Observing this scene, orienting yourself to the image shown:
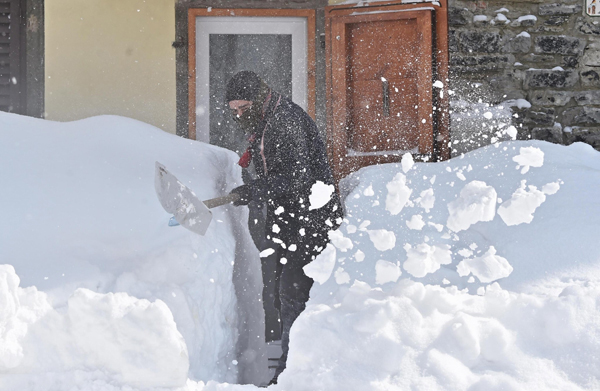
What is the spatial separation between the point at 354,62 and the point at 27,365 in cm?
383

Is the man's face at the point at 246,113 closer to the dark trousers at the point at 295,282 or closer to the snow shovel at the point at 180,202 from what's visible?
the snow shovel at the point at 180,202

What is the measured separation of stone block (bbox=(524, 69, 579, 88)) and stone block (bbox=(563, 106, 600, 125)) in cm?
24

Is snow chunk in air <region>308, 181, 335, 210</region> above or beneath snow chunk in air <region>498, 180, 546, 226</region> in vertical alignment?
above

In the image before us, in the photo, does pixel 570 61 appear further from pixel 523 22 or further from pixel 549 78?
pixel 523 22

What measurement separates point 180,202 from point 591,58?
4260 mm

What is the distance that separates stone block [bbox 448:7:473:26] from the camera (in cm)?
464

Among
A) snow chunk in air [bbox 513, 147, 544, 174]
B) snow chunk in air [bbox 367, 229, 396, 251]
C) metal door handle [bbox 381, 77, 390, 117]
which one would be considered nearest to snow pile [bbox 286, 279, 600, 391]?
snow chunk in air [bbox 367, 229, 396, 251]

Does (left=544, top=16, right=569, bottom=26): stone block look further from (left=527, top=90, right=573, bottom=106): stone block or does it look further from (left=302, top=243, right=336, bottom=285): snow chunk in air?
(left=302, top=243, right=336, bottom=285): snow chunk in air

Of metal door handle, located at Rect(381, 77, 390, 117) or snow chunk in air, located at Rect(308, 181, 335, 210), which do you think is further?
metal door handle, located at Rect(381, 77, 390, 117)

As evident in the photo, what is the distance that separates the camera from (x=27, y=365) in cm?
174

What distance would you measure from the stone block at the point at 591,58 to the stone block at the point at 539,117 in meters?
0.54

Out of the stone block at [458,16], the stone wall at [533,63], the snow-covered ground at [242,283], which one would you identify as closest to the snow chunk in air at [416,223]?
the snow-covered ground at [242,283]

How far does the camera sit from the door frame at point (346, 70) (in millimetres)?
4641

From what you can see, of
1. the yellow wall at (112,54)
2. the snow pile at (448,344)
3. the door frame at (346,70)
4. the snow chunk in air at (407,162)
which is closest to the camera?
the snow pile at (448,344)
